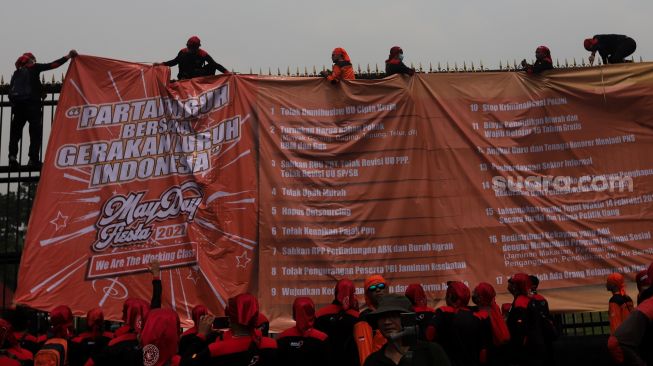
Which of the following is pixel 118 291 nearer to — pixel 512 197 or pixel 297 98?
pixel 297 98

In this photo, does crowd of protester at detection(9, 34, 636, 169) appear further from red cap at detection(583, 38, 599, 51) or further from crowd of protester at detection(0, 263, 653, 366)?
crowd of protester at detection(0, 263, 653, 366)

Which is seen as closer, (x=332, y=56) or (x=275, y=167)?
(x=275, y=167)

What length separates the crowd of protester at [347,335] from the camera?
415 cm

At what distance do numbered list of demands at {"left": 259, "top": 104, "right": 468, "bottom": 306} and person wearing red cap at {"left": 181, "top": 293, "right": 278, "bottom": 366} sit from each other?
12.3 feet

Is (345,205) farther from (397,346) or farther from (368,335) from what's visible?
(397,346)

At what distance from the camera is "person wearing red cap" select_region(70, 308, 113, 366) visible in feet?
20.9

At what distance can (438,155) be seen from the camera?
887cm

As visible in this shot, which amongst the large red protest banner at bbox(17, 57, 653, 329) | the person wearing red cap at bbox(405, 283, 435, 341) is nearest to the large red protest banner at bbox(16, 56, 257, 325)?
the large red protest banner at bbox(17, 57, 653, 329)

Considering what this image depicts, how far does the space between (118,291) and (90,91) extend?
2526 mm

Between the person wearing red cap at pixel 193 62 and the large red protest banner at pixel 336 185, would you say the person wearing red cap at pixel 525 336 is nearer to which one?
the large red protest banner at pixel 336 185

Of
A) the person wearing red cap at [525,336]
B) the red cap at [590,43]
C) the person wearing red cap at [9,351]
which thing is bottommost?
the person wearing red cap at [525,336]

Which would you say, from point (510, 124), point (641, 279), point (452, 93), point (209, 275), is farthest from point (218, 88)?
point (641, 279)

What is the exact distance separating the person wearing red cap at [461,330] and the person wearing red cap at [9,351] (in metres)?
3.22

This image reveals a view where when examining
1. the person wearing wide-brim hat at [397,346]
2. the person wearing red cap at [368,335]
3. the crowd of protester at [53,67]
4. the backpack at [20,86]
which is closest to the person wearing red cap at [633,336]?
the person wearing red cap at [368,335]
